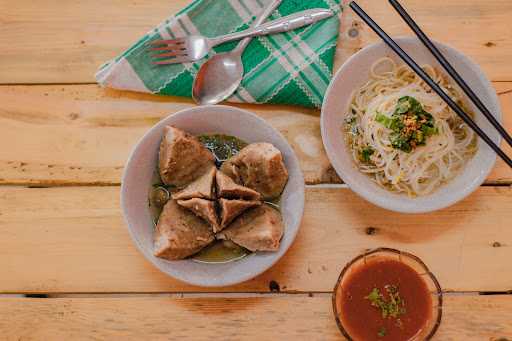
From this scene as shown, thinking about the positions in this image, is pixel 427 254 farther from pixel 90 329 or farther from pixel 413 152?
pixel 90 329

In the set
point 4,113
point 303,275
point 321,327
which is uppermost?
point 4,113

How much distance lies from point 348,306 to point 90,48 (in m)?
1.60

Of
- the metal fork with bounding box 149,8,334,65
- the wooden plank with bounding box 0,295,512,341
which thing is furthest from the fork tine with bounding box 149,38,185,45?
the wooden plank with bounding box 0,295,512,341

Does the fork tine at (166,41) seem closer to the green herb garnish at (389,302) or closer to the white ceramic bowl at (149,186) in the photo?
the white ceramic bowl at (149,186)

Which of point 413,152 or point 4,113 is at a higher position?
point 4,113

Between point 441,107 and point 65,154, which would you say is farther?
point 65,154

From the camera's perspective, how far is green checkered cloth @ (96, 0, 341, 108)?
8.34 ft

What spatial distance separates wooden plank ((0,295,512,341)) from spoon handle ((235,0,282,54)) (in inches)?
43.2

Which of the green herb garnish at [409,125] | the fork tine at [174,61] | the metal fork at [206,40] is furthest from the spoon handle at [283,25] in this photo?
the green herb garnish at [409,125]

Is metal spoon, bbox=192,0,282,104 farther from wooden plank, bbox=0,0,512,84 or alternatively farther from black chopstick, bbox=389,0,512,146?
black chopstick, bbox=389,0,512,146

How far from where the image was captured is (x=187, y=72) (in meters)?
2.57

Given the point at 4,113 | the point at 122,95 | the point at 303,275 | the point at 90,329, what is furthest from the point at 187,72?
the point at 90,329

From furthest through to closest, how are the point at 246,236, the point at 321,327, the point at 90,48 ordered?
the point at 90,48 < the point at 321,327 < the point at 246,236

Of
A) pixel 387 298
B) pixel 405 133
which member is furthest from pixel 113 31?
pixel 387 298
